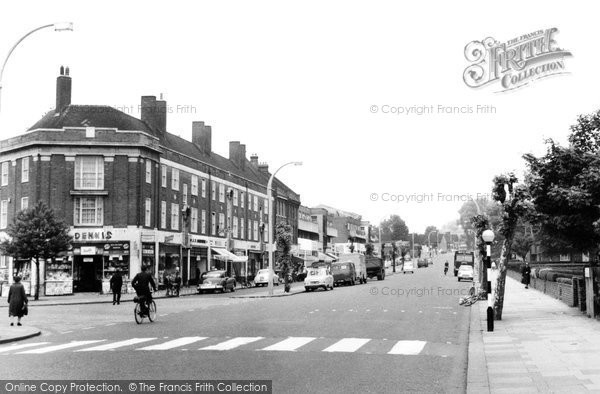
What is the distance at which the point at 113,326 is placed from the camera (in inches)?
835

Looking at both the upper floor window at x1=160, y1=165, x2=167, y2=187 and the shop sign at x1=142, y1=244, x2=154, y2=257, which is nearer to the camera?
the shop sign at x1=142, y1=244, x2=154, y2=257

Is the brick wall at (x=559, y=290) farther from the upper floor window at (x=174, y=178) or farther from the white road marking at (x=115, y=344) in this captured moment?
the upper floor window at (x=174, y=178)

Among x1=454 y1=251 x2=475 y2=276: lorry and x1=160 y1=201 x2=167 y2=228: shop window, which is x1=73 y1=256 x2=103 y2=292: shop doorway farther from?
Result: x1=454 y1=251 x2=475 y2=276: lorry

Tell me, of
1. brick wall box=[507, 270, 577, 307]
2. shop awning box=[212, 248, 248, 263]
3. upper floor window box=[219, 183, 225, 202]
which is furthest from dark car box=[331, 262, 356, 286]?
brick wall box=[507, 270, 577, 307]

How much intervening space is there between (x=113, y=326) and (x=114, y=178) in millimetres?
29920

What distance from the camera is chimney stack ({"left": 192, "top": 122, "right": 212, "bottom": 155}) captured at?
66375 millimetres

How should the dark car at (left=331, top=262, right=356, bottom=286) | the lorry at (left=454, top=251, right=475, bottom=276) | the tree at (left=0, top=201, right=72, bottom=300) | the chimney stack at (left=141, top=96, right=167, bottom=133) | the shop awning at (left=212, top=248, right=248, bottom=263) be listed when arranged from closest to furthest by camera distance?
the tree at (left=0, top=201, right=72, bottom=300), the dark car at (left=331, top=262, right=356, bottom=286), the chimney stack at (left=141, top=96, right=167, bottom=133), the shop awning at (left=212, top=248, right=248, bottom=263), the lorry at (left=454, top=251, right=475, bottom=276)

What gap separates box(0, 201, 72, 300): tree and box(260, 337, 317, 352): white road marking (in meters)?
27.5

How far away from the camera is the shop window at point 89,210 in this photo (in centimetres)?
4922

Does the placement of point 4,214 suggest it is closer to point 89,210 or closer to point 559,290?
point 89,210

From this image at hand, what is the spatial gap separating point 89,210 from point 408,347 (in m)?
38.2

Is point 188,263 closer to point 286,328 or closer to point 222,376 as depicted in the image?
point 286,328

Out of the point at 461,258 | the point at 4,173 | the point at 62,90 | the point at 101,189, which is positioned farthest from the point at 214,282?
the point at 461,258

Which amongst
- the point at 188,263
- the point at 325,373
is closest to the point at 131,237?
the point at 188,263
